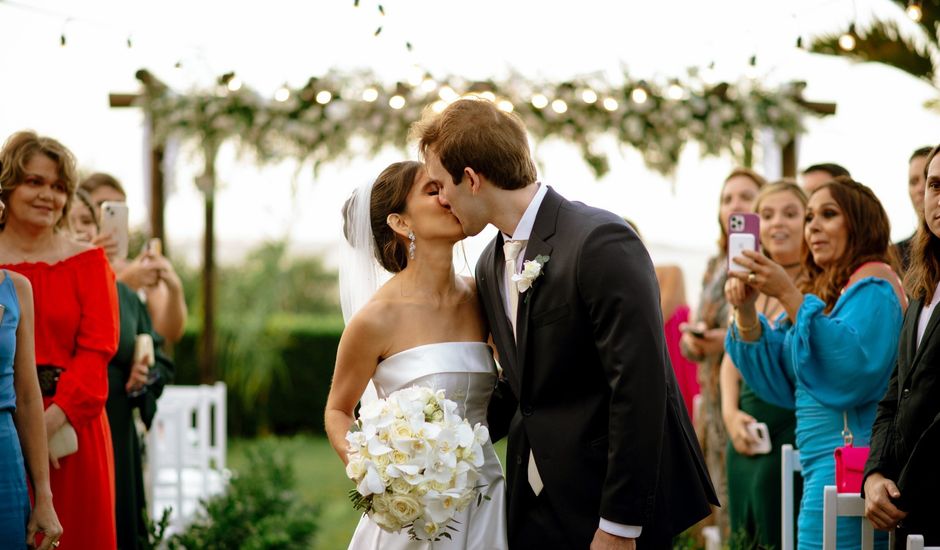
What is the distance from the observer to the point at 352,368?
327 cm

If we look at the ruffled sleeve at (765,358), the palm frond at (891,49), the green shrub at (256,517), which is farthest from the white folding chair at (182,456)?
the palm frond at (891,49)

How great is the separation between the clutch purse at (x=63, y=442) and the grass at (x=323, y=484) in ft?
10.9

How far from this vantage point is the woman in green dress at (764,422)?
4824 millimetres

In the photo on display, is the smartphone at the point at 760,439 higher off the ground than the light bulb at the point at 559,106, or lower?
lower

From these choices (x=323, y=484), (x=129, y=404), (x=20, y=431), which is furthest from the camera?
(x=323, y=484)

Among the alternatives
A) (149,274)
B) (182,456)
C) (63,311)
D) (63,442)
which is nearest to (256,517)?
(182,456)

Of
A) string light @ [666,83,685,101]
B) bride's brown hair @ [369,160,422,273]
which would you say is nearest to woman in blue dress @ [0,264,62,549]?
bride's brown hair @ [369,160,422,273]

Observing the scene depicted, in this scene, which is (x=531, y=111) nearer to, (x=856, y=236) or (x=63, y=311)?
(x=856, y=236)

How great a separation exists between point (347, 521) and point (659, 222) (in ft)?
11.7

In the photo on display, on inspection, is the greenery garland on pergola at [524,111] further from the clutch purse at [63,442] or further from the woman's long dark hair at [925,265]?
the woman's long dark hair at [925,265]

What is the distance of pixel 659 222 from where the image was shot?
839cm

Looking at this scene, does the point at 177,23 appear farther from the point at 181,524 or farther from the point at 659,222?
the point at 659,222

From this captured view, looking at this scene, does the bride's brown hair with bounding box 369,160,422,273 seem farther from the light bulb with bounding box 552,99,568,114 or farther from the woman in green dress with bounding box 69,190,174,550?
the light bulb with bounding box 552,99,568,114

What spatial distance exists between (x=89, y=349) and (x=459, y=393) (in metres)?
1.71
